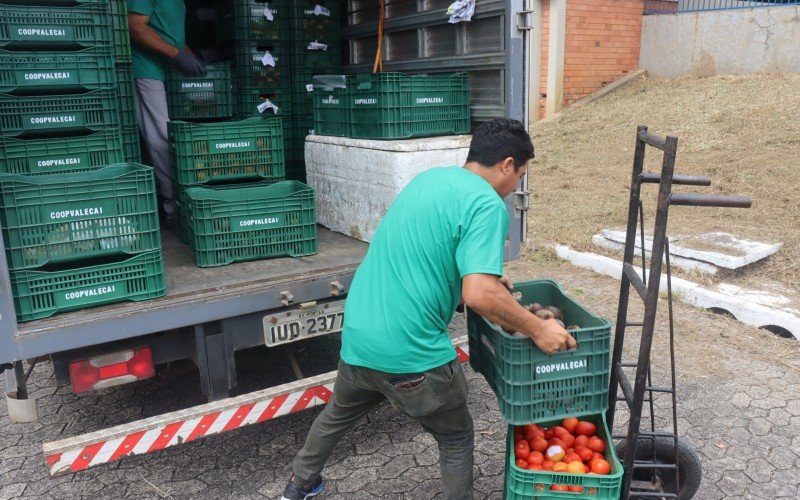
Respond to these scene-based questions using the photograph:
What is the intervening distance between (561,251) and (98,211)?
5.13 metres

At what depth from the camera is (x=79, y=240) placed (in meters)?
3.12

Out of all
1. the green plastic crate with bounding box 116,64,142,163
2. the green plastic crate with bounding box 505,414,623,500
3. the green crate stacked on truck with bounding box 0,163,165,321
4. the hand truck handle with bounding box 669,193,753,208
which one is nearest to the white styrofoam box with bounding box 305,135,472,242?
the green plastic crate with bounding box 116,64,142,163

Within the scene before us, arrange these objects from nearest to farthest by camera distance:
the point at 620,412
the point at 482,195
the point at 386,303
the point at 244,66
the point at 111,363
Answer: the point at 482,195 → the point at 386,303 → the point at 111,363 → the point at 620,412 → the point at 244,66

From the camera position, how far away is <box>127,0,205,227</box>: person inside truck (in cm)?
486

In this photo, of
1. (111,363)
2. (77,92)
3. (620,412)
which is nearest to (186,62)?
(77,92)

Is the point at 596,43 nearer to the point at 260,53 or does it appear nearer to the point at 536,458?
the point at 260,53

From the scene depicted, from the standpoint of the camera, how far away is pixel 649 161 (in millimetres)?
9562

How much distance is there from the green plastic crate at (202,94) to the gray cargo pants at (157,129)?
4.2 inches

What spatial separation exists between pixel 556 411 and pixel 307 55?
153 inches

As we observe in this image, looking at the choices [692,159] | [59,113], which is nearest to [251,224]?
[59,113]

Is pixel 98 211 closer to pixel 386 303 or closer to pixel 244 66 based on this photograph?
pixel 386 303

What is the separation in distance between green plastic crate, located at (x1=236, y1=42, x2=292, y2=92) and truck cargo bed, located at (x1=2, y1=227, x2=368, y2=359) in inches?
77.0

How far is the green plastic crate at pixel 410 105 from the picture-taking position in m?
4.32

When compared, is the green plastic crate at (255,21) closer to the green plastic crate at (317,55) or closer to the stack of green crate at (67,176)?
the green plastic crate at (317,55)
